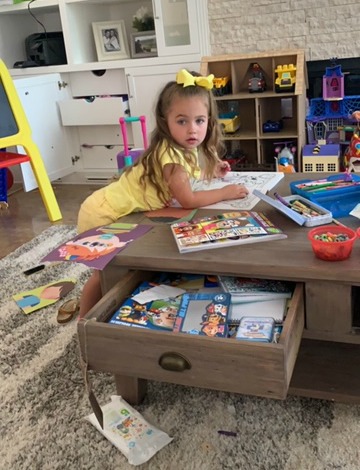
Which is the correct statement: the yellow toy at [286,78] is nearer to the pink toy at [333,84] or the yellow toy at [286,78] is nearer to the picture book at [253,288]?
the pink toy at [333,84]

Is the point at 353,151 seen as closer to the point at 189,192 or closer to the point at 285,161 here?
the point at 285,161

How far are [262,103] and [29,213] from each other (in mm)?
1277

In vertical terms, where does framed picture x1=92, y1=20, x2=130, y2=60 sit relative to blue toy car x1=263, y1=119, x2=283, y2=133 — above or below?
above

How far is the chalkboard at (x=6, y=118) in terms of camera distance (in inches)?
97.0

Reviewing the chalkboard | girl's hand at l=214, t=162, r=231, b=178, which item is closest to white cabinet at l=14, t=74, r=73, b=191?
the chalkboard

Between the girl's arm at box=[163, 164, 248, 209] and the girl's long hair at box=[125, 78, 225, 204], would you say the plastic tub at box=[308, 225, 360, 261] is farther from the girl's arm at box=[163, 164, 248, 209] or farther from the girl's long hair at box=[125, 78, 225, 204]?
the girl's long hair at box=[125, 78, 225, 204]

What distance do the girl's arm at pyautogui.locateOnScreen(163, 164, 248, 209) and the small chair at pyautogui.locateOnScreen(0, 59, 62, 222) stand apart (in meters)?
Result: 1.31

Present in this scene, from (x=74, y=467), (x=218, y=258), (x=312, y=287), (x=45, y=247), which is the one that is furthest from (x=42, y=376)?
(x=45, y=247)

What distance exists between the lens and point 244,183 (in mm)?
1503

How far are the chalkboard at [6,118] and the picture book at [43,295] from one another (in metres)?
0.96

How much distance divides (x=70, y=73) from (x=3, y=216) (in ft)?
3.19

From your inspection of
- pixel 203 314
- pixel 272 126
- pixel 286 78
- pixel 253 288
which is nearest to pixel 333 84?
pixel 286 78

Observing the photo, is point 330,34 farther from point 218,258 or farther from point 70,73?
point 218,258

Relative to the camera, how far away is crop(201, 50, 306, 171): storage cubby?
2.54 meters
